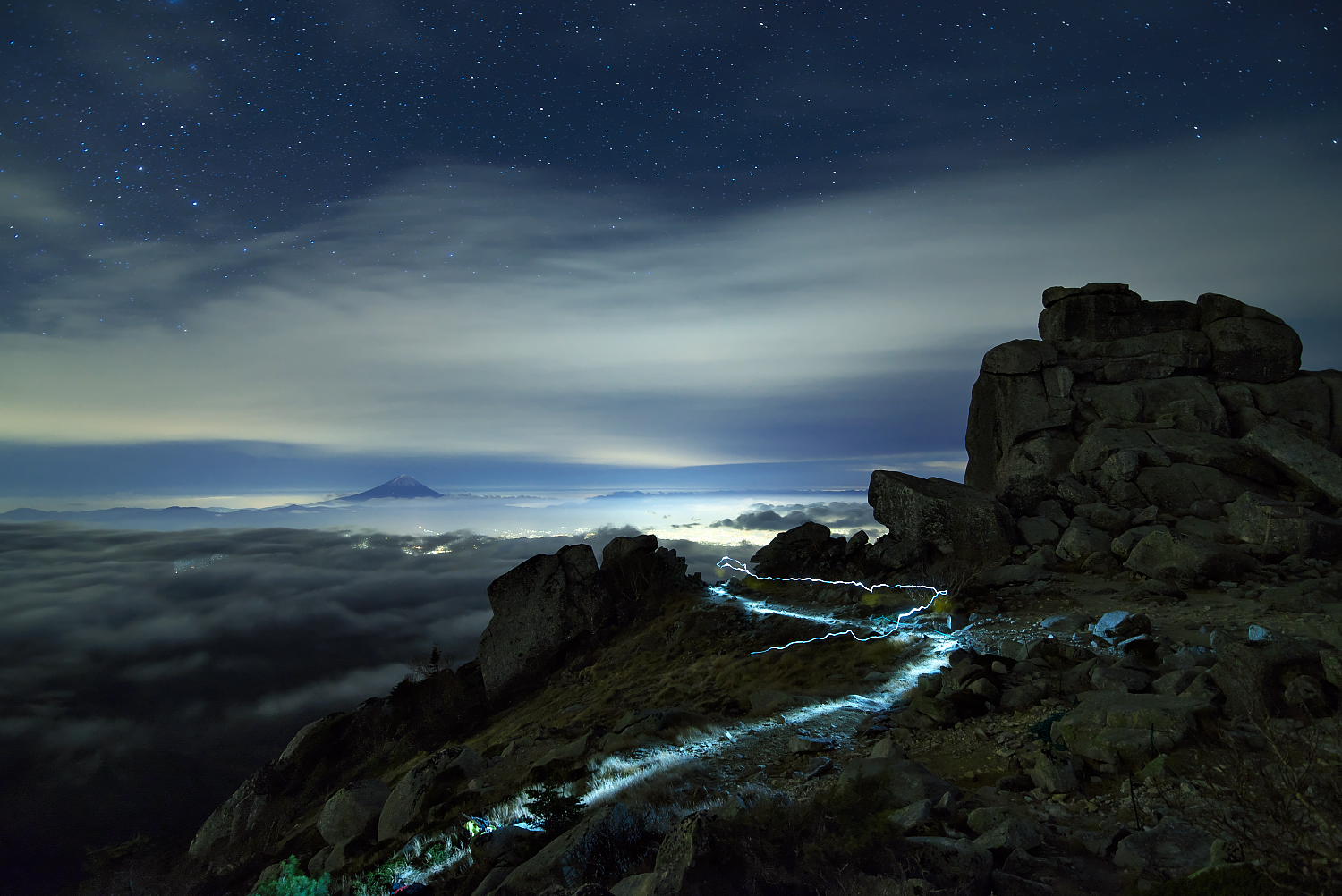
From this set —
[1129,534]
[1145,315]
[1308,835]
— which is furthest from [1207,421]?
[1308,835]

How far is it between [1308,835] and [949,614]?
1710cm

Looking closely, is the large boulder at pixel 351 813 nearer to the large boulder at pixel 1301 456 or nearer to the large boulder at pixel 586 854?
the large boulder at pixel 586 854

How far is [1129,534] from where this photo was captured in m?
23.3

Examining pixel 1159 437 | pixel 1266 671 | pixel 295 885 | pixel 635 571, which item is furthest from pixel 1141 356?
pixel 295 885

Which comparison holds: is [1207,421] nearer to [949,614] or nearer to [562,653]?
[949,614]

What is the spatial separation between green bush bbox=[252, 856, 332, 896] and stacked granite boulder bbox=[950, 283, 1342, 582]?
23720 mm

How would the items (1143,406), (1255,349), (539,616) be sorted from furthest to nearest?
(539,616), (1255,349), (1143,406)

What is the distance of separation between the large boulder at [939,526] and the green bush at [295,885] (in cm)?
2279

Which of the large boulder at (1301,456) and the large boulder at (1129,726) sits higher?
the large boulder at (1301,456)

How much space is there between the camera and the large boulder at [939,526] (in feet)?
87.5

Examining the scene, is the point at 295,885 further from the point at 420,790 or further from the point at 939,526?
the point at 939,526

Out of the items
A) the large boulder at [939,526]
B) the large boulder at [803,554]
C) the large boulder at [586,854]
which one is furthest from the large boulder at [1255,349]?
the large boulder at [586,854]

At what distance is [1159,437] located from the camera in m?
29.0

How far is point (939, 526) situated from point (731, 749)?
1734 cm
